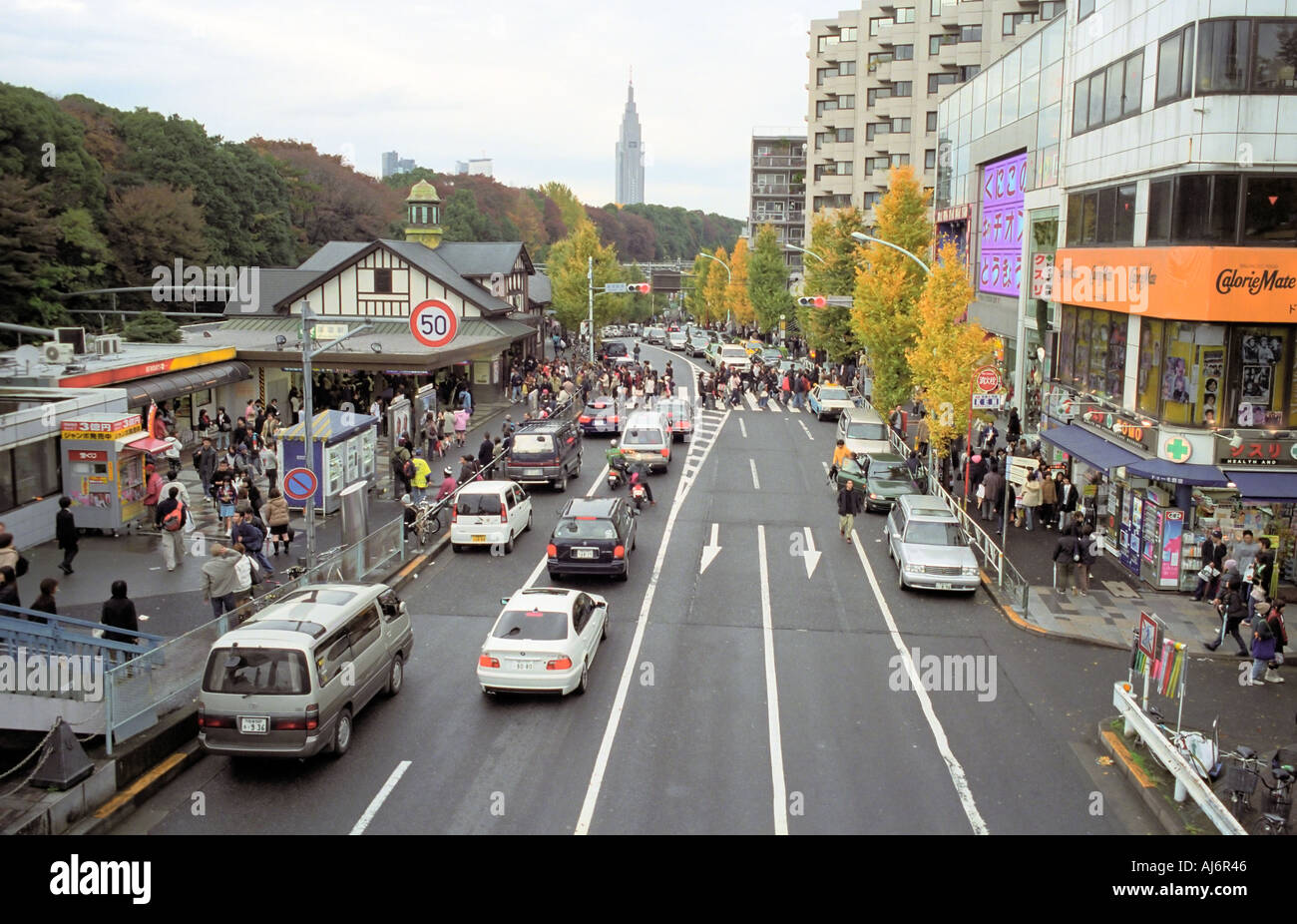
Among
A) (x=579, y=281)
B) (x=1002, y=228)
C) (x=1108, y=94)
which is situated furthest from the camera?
(x=579, y=281)

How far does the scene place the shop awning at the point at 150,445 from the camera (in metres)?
25.1

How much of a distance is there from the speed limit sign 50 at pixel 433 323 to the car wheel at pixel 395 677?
68.8 ft

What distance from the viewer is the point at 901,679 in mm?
17781

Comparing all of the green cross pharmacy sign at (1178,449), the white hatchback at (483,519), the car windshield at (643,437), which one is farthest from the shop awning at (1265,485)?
the car windshield at (643,437)

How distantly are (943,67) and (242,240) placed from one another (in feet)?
171

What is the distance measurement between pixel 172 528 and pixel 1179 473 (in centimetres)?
2015

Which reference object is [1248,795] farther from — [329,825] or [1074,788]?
[329,825]

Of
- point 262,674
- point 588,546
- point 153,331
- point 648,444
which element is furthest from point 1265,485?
point 153,331

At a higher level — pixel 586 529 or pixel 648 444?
pixel 648 444

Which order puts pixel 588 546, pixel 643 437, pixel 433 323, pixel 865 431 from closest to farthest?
1. pixel 588 546
2. pixel 643 437
3. pixel 865 431
4. pixel 433 323

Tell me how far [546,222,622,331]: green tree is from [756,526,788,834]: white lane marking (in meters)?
59.5

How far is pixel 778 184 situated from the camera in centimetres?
12244

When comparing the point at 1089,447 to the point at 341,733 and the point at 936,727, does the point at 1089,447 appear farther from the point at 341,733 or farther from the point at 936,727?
the point at 341,733

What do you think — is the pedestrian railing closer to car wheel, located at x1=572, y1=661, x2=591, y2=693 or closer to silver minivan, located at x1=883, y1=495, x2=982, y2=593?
car wheel, located at x1=572, y1=661, x2=591, y2=693
